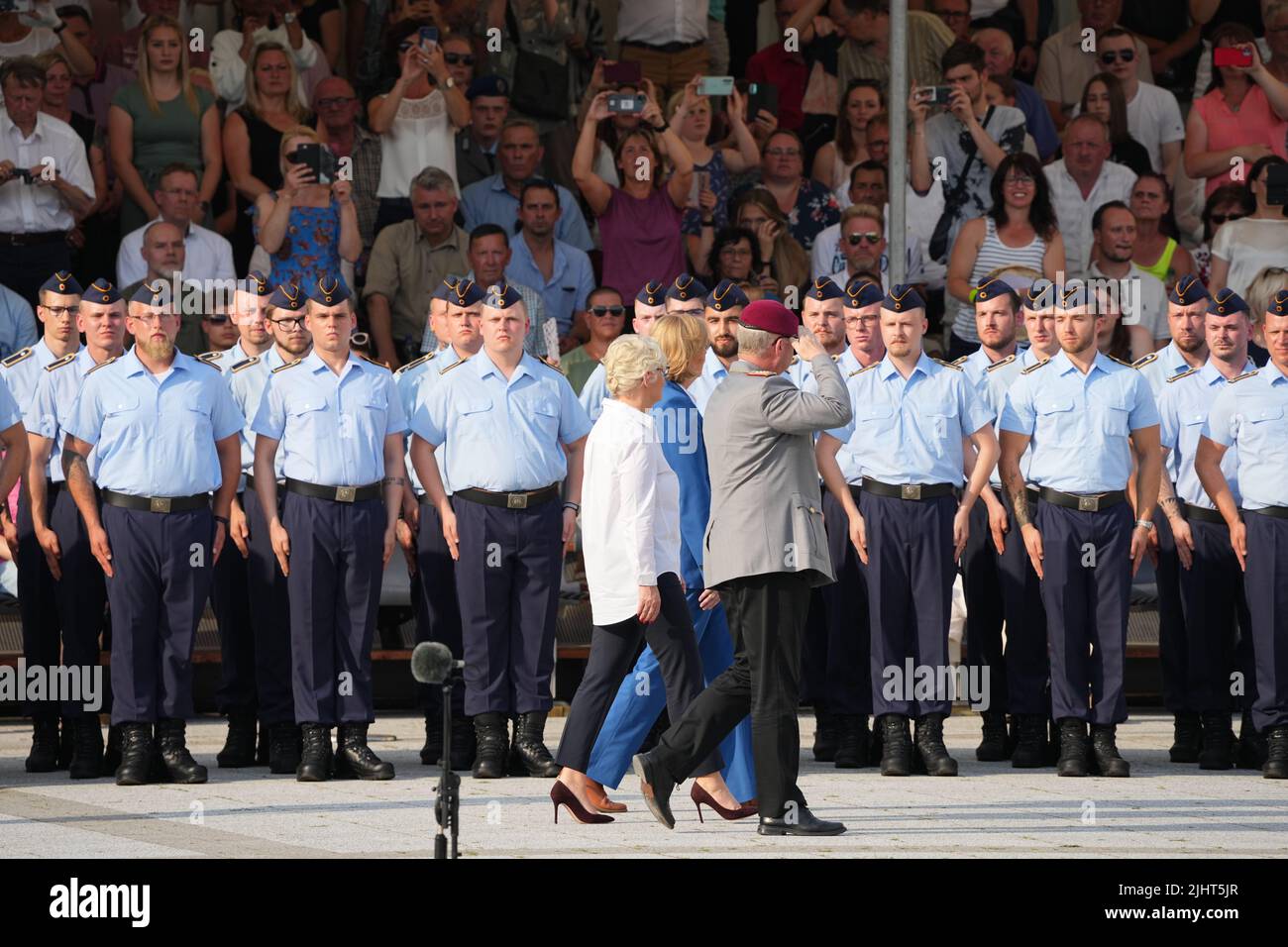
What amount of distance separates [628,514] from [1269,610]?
3302 mm

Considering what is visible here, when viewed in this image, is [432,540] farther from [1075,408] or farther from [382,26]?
[382,26]

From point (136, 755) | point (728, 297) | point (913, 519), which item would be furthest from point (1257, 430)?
point (136, 755)

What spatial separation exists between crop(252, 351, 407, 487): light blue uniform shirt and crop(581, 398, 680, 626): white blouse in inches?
64.3

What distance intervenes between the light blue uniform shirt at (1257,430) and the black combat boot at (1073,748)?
4.02 feet

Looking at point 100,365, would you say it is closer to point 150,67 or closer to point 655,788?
point 655,788

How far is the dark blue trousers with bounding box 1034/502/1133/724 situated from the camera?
32.4 ft

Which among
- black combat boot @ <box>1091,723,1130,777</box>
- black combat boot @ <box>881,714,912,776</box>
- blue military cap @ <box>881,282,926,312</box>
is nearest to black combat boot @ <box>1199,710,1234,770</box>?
black combat boot @ <box>1091,723,1130,777</box>

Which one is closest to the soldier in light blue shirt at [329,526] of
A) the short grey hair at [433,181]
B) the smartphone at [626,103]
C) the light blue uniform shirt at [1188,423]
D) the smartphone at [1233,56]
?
the light blue uniform shirt at [1188,423]

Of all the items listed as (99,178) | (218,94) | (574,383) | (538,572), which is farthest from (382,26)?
(538,572)

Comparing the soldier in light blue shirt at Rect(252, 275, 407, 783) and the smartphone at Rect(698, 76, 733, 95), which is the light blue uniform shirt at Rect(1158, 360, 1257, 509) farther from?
the smartphone at Rect(698, 76, 733, 95)

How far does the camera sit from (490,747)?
9.75m

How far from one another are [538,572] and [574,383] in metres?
2.81

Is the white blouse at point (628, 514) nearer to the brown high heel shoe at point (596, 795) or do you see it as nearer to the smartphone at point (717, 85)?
the brown high heel shoe at point (596, 795)

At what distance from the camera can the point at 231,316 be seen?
1129 centimetres
